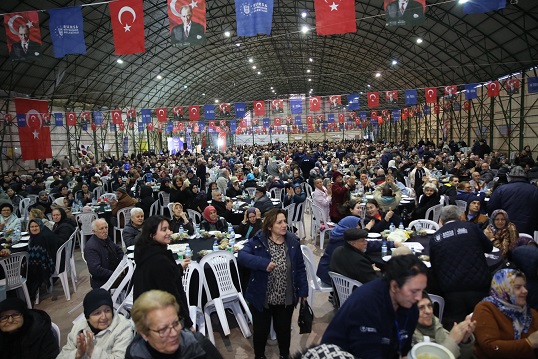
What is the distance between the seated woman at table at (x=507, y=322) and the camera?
2.60 m

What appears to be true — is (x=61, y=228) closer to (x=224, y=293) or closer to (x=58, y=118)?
(x=224, y=293)

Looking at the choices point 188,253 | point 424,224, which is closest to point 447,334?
point 188,253

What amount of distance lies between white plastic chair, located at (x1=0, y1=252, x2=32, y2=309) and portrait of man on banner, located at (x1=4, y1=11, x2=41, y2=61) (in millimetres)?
5264

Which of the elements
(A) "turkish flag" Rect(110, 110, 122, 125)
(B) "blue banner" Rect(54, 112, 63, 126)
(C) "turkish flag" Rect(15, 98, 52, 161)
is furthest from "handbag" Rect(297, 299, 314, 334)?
(A) "turkish flag" Rect(110, 110, 122, 125)

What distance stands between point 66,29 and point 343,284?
Answer: 7658mm

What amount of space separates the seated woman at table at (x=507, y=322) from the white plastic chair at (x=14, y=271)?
543 centimetres

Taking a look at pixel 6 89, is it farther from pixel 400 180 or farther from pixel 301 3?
pixel 400 180

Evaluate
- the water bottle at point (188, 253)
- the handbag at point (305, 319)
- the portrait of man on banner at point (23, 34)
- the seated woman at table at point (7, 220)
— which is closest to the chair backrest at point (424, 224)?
the handbag at point (305, 319)

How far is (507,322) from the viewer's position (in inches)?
106

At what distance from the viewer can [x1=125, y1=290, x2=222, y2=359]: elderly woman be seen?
1924mm

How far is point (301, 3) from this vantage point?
2288 centimetres

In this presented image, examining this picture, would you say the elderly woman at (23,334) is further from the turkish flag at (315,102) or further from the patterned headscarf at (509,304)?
the turkish flag at (315,102)

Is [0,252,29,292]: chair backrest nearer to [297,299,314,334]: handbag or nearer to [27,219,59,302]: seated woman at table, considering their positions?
[27,219,59,302]: seated woman at table

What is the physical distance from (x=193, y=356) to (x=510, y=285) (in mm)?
2153
